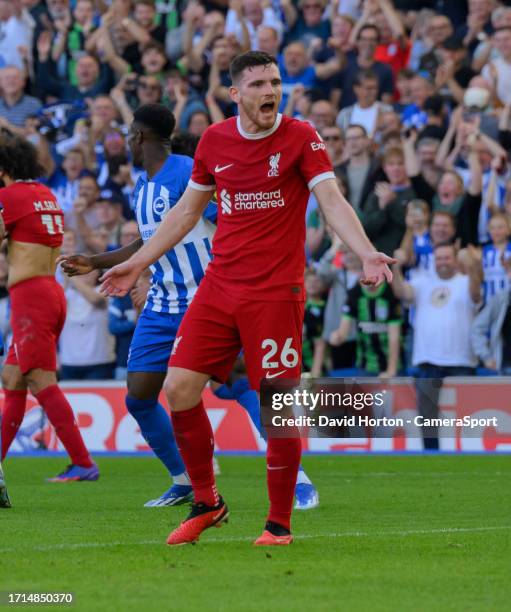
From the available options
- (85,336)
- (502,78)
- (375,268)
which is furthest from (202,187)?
(502,78)

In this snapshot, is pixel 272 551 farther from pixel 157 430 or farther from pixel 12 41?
pixel 12 41

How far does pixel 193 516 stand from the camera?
766 cm

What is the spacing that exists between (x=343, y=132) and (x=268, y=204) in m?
11.4

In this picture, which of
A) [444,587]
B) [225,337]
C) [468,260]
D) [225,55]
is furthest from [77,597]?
[225,55]

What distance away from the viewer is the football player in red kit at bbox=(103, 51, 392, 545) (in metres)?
7.38

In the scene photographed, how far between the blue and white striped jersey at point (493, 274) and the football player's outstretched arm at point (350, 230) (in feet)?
29.1

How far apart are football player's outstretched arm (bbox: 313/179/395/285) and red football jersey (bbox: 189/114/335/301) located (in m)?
0.09

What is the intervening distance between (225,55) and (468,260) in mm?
5483

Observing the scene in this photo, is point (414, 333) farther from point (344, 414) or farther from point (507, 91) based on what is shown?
point (344, 414)

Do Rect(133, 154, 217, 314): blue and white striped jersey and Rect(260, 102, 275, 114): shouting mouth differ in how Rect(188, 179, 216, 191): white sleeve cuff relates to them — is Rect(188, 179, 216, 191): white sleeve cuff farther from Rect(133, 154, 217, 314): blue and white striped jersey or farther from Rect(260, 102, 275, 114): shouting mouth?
Rect(133, 154, 217, 314): blue and white striped jersey

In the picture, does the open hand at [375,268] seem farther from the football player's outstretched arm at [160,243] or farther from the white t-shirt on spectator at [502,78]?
the white t-shirt on spectator at [502,78]

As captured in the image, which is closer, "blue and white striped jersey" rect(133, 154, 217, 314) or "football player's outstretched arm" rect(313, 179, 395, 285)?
"football player's outstretched arm" rect(313, 179, 395, 285)

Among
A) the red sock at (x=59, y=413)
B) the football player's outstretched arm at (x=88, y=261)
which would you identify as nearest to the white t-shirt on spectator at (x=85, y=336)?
the red sock at (x=59, y=413)

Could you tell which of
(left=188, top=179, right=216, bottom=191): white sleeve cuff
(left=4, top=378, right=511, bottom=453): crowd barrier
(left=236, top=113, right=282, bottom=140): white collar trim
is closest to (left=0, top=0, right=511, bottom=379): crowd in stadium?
(left=4, top=378, right=511, bottom=453): crowd barrier
